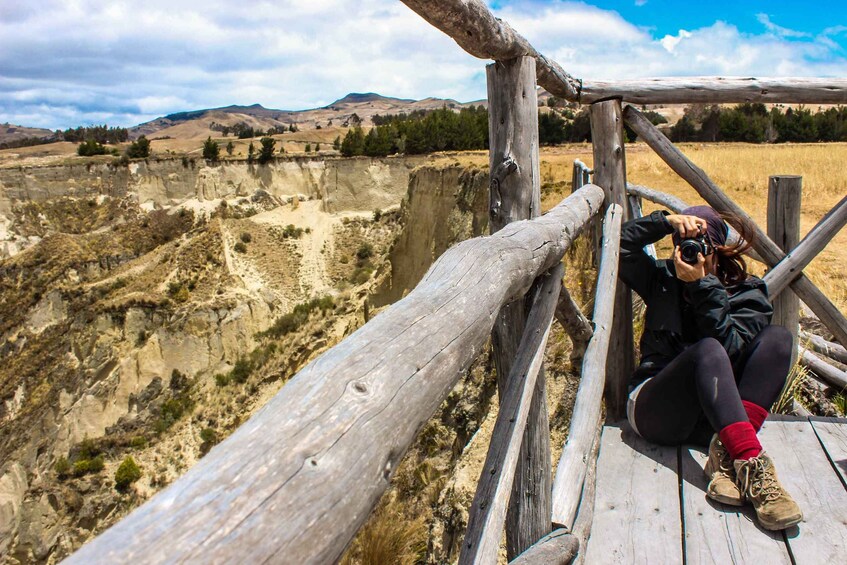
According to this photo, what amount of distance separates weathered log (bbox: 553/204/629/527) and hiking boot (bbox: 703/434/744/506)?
50 centimetres

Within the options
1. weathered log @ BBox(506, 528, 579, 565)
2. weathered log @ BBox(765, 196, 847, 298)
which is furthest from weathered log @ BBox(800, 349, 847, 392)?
weathered log @ BBox(506, 528, 579, 565)

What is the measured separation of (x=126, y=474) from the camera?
22.2 m

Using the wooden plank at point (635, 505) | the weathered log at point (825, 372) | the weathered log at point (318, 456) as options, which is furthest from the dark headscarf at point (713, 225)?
the weathered log at point (318, 456)

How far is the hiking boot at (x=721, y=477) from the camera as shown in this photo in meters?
2.55

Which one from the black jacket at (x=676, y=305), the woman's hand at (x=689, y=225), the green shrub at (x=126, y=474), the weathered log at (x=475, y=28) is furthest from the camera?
the green shrub at (x=126, y=474)

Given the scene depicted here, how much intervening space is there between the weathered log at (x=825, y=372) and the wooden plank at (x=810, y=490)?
119 centimetres

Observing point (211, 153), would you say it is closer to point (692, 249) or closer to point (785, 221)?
point (785, 221)

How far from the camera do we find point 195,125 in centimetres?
19462

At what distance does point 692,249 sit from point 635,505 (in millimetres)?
1207

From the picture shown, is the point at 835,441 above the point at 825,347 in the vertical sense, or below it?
above

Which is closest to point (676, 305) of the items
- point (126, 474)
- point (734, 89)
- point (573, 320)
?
point (573, 320)

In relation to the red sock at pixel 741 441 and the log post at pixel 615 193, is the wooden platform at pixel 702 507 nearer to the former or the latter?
the red sock at pixel 741 441

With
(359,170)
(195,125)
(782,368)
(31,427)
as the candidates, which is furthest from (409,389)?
(195,125)

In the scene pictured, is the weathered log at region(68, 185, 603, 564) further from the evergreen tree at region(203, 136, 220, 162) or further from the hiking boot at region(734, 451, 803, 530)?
the evergreen tree at region(203, 136, 220, 162)
